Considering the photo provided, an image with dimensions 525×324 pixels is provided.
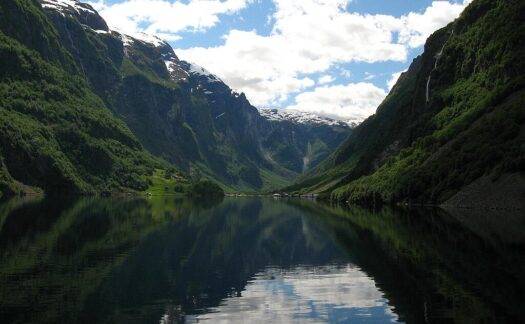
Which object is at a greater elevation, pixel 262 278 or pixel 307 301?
pixel 262 278

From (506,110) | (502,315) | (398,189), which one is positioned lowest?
(502,315)

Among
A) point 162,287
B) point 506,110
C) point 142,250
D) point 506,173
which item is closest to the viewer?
point 162,287

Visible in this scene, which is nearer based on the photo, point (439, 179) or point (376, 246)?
point (376, 246)

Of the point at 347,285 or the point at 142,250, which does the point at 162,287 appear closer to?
the point at 347,285

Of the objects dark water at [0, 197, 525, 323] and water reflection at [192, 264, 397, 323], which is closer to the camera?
water reflection at [192, 264, 397, 323]

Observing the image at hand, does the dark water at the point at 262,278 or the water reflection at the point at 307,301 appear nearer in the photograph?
the water reflection at the point at 307,301

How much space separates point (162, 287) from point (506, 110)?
151m

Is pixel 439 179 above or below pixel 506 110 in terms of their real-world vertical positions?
below

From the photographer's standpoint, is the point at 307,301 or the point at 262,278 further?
the point at 262,278

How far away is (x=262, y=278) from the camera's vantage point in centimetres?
5156

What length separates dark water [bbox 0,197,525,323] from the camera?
3522 cm

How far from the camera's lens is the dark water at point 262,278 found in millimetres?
35219

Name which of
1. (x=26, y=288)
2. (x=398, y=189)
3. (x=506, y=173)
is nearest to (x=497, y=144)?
(x=506, y=173)

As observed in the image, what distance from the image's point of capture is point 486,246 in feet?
214
